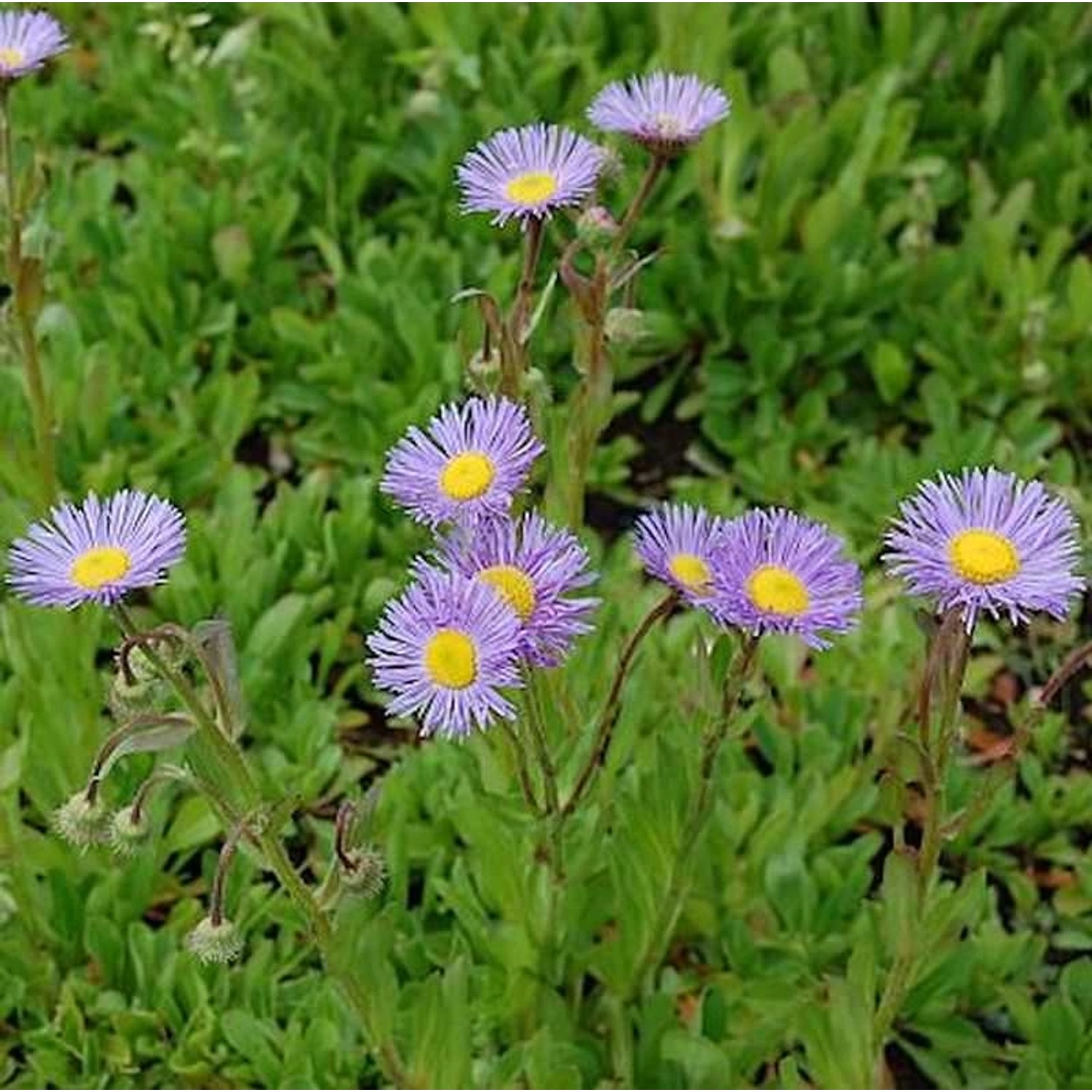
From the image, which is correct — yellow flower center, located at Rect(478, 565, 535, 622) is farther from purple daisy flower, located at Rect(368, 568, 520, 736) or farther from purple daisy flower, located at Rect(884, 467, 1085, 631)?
purple daisy flower, located at Rect(884, 467, 1085, 631)

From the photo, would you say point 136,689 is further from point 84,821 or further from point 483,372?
point 483,372

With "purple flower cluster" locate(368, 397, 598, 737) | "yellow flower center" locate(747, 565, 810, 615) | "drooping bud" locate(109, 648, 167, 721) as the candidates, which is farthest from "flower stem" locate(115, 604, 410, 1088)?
"yellow flower center" locate(747, 565, 810, 615)

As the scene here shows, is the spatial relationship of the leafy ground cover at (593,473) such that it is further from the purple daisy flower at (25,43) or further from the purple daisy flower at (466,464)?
the purple daisy flower at (466,464)

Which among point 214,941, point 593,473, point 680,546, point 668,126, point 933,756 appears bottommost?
point 214,941

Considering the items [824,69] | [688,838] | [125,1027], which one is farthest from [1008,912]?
[824,69]

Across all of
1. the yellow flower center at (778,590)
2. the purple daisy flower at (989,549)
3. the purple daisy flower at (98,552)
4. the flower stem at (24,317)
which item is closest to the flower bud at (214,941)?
the purple daisy flower at (98,552)

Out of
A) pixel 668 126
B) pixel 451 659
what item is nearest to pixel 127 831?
pixel 451 659

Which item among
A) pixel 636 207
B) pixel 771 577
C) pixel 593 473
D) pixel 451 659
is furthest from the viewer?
pixel 593 473

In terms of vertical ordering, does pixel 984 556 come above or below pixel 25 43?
below
